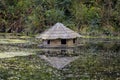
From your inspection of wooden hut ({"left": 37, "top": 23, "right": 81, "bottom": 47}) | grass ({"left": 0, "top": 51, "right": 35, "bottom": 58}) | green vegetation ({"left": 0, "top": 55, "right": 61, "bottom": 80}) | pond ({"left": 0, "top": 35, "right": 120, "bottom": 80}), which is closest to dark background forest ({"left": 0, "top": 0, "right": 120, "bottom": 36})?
wooden hut ({"left": 37, "top": 23, "right": 81, "bottom": 47})

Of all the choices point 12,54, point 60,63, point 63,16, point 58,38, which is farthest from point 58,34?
point 63,16

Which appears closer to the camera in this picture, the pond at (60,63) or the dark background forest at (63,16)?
the pond at (60,63)

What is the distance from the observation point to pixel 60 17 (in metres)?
45.8

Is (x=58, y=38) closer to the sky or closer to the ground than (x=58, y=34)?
closer to the ground

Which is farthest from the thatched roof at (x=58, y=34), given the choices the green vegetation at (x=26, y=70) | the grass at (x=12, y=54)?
the green vegetation at (x=26, y=70)

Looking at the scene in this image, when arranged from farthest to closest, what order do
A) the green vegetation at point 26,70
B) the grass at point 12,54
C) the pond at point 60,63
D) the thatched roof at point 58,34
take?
the thatched roof at point 58,34, the grass at point 12,54, the pond at point 60,63, the green vegetation at point 26,70

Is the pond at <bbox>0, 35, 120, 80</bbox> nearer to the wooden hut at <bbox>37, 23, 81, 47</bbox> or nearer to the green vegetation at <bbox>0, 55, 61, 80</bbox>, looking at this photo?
the green vegetation at <bbox>0, 55, 61, 80</bbox>

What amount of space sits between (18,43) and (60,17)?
13.4 m

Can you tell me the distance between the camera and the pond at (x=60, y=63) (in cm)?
1775

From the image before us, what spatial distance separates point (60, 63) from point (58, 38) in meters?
10.1

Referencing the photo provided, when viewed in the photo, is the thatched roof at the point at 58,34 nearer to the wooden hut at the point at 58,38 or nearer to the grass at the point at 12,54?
the wooden hut at the point at 58,38

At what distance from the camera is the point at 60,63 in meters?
22.1

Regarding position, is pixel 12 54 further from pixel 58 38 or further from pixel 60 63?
→ pixel 58 38

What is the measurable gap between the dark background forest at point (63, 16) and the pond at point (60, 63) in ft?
46.5
